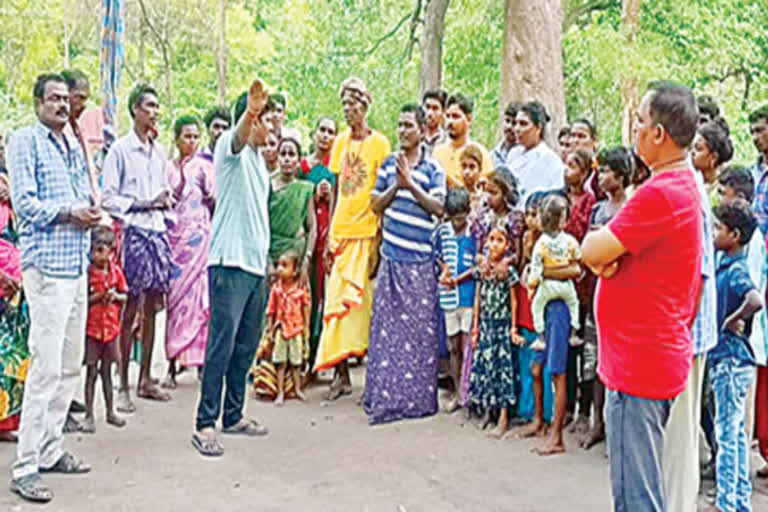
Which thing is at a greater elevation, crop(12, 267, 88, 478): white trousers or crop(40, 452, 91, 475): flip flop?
crop(12, 267, 88, 478): white trousers

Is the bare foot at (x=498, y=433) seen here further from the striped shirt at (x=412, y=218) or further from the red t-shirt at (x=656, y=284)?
the red t-shirt at (x=656, y=284)

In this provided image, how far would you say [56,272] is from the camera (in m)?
4.05

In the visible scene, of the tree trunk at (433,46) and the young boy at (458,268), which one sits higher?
the tree trunk at (433,46)

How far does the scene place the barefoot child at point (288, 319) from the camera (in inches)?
237

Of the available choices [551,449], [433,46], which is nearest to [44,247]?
[551,449]

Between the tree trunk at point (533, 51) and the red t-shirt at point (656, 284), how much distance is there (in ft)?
14.5

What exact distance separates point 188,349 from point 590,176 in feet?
10.5

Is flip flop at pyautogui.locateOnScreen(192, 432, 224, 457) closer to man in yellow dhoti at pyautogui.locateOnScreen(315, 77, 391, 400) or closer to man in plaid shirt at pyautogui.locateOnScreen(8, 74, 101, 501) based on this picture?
man in plaid shirt at pyautogui.locateOnScreen(8, 74, 101, 501)

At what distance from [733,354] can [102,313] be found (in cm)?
351

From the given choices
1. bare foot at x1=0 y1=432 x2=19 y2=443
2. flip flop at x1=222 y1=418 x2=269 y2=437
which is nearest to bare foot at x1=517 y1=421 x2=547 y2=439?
flip flop at x1=222 y1=418 x2=269 y2=437

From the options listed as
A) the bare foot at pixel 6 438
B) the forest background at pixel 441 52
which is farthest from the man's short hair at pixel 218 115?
the bare foot at pixel 6 438

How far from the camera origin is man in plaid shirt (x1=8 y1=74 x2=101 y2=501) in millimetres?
4031

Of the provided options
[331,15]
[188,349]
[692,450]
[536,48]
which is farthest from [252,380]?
[331,15]

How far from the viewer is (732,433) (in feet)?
12.6
